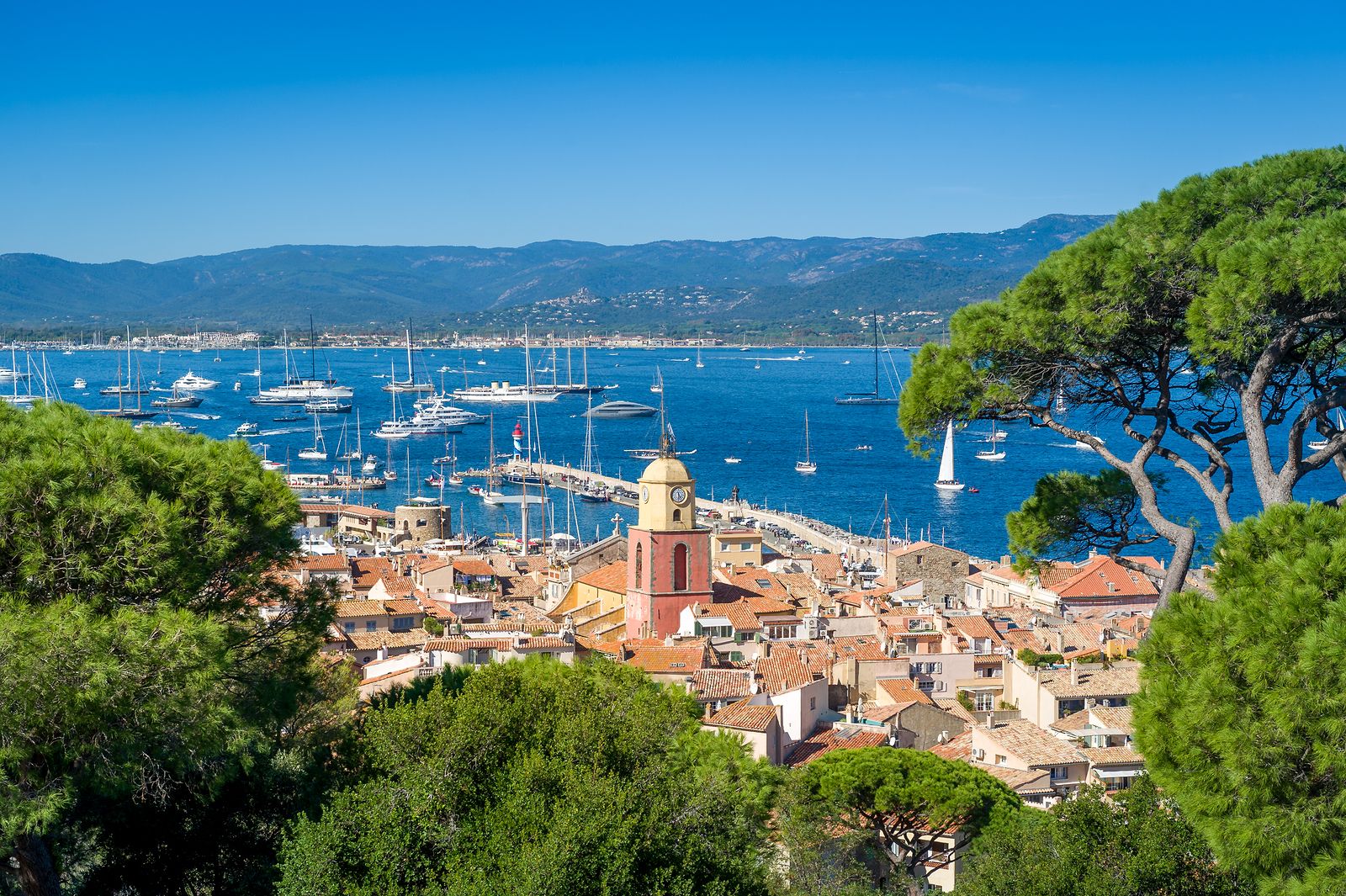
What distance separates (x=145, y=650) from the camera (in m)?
10.1

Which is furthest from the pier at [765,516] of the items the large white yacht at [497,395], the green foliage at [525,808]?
the large white yacht at [497,395]

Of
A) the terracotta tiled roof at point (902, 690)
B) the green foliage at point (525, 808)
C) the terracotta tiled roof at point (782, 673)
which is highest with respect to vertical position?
the green foliage at point (525, 808)

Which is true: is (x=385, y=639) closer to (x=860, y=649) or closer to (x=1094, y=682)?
(x=860, y=649)

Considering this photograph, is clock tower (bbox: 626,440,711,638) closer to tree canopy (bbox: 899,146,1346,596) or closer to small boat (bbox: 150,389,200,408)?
tree canopy (bbox: 899,146,1346,596)

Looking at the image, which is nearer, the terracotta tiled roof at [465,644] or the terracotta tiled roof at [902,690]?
the terracotta tiled roof at [902,690]

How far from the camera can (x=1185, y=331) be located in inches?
402

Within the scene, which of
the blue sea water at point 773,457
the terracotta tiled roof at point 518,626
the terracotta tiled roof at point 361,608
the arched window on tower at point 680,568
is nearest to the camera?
the arched window on tower at point 680,568

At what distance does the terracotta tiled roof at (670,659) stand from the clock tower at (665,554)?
2.79 m

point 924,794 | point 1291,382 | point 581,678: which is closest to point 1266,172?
point 1291,382

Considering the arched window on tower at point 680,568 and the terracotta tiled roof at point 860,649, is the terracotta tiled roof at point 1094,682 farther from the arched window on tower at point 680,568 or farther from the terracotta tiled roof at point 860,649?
the arched window on tower at point 680,568

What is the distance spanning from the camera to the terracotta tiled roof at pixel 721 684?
22.9 meters

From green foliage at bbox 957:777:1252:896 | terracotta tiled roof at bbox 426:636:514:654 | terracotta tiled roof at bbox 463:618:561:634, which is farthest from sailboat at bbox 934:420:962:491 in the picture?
green foliage at bbox 957:777:1252:896

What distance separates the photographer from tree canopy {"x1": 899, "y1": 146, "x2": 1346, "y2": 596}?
966 cm

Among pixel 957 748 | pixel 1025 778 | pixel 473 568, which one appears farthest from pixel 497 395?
pixel 1025 778
